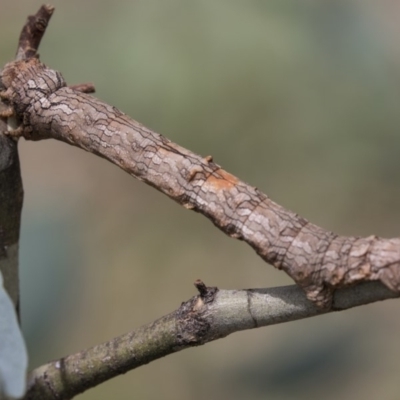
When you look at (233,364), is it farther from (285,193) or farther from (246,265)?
(285,193)

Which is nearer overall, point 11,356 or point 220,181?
point 11,356

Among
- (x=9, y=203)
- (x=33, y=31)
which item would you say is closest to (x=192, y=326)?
(x=9, y=203)

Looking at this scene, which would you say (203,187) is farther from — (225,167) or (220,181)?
(225,167)

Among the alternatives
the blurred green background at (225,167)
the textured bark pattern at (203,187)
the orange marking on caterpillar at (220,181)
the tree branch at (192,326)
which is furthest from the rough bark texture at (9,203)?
the blurred green background at (225,167)

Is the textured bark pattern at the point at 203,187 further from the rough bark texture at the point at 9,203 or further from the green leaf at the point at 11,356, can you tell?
the green leaf at the point at 11,356

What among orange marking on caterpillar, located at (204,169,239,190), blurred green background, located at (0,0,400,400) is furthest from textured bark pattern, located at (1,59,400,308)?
blurred green background, located at (0,0,400,400)

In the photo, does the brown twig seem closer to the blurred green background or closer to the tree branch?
the tree branch

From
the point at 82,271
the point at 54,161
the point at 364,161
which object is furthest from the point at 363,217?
the point at 54,161
